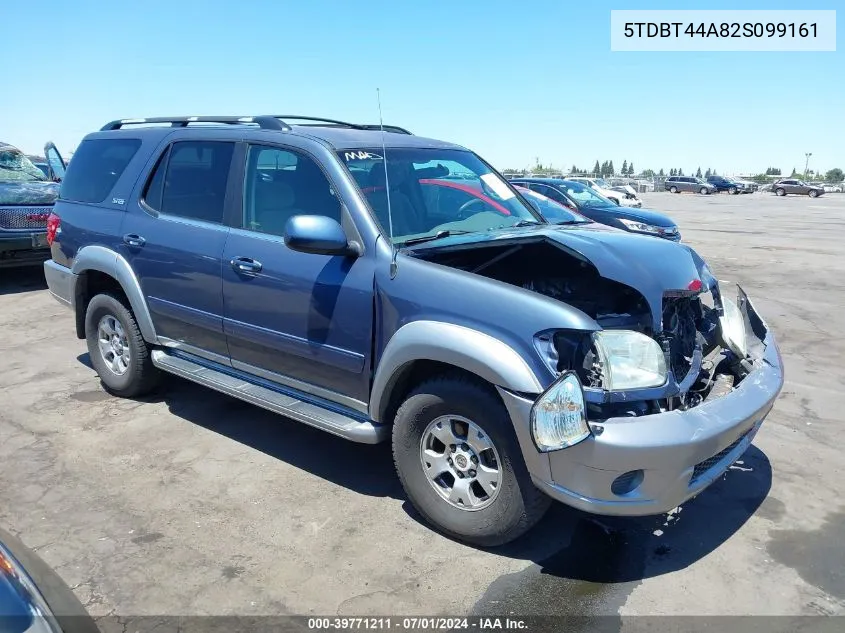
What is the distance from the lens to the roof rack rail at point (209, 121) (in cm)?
411

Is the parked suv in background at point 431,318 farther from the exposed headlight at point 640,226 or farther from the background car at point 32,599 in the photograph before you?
the exposed headlight at point 640,226

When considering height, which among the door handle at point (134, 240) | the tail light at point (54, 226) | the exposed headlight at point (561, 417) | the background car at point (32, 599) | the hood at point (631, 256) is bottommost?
→ the background car at point (32, 599)

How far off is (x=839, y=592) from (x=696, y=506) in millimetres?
806

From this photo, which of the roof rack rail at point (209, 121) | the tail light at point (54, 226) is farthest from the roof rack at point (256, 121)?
the tail light at point (54, 226)

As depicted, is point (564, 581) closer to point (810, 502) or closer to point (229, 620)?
point (229, 620)

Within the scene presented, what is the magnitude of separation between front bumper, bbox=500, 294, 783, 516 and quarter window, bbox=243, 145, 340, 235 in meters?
1.66

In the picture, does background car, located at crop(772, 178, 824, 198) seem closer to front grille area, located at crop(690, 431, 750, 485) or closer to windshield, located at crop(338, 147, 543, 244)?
windshield, located at crop(338, 147, 543, 244)

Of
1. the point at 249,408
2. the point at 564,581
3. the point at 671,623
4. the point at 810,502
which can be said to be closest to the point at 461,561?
the point at 564,581

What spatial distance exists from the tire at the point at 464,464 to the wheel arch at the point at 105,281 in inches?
92.8

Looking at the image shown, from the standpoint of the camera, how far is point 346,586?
2959mm

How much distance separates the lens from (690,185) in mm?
57344

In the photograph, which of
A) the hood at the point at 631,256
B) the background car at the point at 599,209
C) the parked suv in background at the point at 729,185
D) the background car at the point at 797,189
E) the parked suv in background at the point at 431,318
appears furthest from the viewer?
the parked suv in background at the point at 729,185

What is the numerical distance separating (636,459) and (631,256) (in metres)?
1.11

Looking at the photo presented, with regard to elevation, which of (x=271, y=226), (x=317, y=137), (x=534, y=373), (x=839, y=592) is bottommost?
(x=839, y=592)
